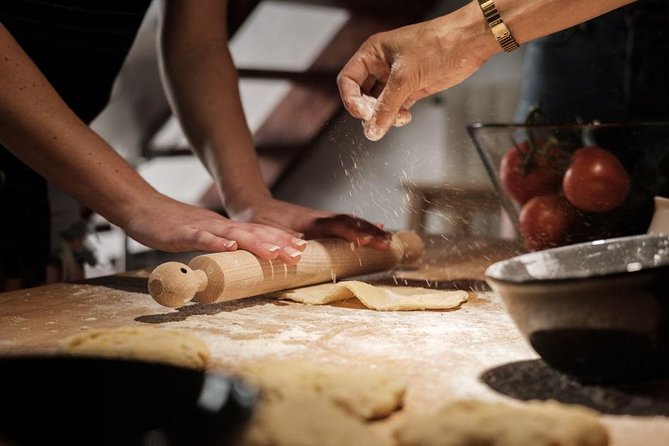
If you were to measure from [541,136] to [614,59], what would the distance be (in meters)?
1.29

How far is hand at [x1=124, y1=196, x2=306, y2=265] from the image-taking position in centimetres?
136

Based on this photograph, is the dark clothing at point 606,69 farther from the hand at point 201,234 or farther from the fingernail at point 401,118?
the hand at point 201,234

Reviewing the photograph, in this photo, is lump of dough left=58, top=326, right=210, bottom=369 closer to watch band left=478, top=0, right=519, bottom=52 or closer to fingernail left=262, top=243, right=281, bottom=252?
fingernail left=262, top=243, right=281, bottom=252

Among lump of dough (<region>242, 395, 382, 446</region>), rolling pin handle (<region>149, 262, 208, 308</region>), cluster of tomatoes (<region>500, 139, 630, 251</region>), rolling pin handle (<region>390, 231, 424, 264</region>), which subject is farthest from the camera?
rolling pin handle (<region>390, 231, 424, 264</region>)

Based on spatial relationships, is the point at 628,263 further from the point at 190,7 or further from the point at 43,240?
the point at 43,240

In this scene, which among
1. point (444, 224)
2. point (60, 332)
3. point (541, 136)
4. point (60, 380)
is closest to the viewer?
point (60, 380)

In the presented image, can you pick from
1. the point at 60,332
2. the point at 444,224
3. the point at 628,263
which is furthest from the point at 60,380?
the point at 444,224

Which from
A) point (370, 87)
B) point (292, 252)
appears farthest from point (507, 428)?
point (370, 87)

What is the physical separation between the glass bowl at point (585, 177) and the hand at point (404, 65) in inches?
10.4

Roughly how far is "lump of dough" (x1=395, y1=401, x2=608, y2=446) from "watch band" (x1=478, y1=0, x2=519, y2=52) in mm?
787

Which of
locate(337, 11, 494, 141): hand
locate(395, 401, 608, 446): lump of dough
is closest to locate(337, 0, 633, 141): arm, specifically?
locate(337, 11, 494, 141): hand

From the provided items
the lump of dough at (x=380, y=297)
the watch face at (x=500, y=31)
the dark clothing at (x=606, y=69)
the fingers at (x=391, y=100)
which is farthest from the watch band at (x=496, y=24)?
the dark clothing at (x=606, y=69)

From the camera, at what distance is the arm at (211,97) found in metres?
1.76

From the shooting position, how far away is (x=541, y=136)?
5.10ft
